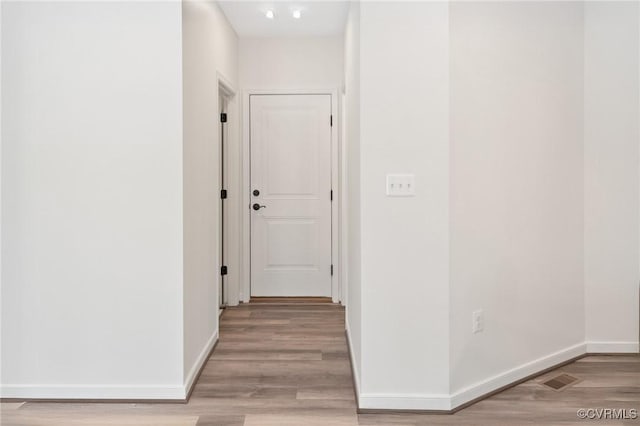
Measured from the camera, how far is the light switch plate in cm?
237

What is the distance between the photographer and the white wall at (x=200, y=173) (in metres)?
2.65

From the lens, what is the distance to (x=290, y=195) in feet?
15.1

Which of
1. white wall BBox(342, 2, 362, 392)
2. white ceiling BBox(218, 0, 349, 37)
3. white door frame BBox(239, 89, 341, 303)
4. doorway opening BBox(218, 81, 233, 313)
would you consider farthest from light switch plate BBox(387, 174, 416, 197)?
doorway opening BBox(218, 81, 233, 313)

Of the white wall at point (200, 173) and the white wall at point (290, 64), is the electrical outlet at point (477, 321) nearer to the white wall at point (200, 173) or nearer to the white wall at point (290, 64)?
the white wall at point (200, 173)

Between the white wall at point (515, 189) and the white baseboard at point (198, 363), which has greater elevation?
the white wall at point (515, 189)

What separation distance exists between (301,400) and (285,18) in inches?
115

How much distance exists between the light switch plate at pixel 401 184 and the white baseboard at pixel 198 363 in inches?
59.0

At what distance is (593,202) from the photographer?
314cm
